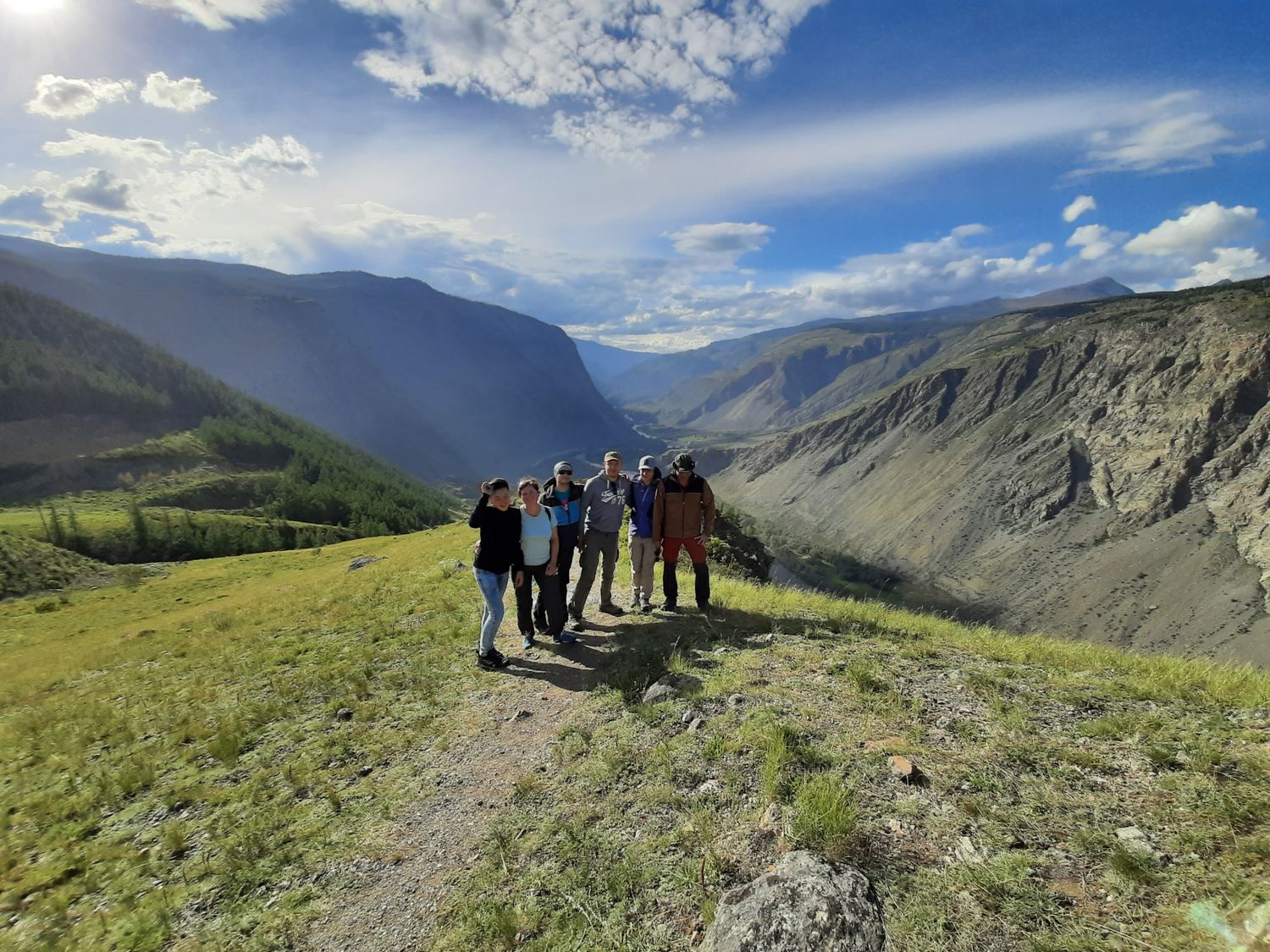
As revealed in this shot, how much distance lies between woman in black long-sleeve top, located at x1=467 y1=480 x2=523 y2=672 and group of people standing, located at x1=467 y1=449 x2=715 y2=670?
2cm

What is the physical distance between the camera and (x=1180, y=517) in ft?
465

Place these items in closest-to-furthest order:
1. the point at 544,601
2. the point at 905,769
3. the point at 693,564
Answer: the point at 905,769 → the point at 544,601 → the point at 693,564

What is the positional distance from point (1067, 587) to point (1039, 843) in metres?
180

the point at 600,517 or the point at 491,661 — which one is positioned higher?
the point at 600,517

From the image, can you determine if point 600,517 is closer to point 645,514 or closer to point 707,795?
point 645,514

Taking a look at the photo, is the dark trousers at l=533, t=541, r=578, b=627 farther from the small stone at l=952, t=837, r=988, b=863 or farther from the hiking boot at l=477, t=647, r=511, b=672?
the small stone at l=952, t=837, r=988, b=863

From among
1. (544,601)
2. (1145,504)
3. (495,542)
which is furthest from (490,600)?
(1145,504)

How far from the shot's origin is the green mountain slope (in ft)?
322

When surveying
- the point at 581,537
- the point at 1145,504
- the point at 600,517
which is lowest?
the point at 1145,504

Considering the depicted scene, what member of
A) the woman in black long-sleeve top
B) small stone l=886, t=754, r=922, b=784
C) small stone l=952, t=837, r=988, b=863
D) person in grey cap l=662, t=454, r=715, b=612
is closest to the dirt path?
the woman in black long-sleeve top

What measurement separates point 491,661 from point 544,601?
167 centimetres

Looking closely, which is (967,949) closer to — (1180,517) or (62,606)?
(62,606)

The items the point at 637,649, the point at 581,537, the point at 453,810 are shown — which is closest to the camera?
the point at 453,810

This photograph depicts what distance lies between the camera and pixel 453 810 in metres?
7.13
